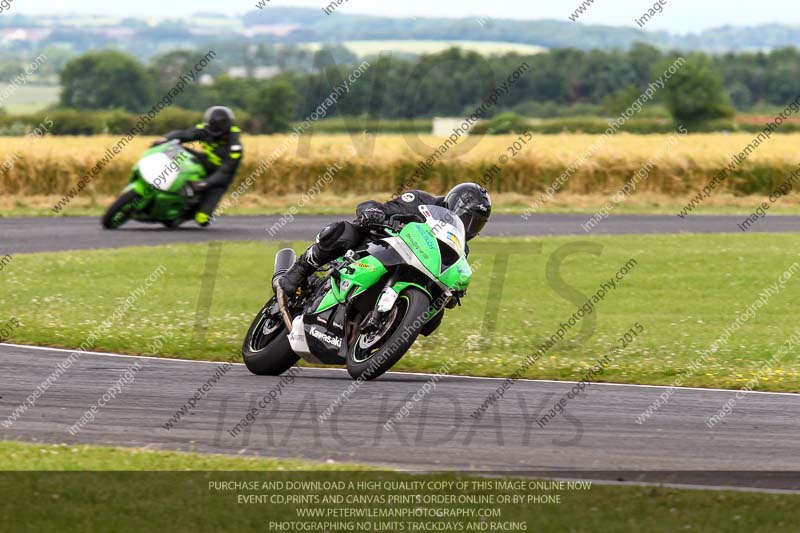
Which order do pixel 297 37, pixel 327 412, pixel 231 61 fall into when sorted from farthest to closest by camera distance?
1. pixel 297 37
2. pixel 231 61
3. pixel 327 412

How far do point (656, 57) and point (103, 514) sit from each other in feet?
279

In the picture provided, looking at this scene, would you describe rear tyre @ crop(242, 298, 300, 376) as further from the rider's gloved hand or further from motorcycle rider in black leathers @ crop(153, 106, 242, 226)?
motorcycle rider in black leathers @ crop(153, 106, 242, 226)

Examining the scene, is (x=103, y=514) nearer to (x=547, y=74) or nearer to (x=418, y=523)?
(x=418, y=523)

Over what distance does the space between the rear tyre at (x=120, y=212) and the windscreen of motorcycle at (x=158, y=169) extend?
899 millimetres

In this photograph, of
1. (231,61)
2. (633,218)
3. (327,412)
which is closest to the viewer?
(327,412)

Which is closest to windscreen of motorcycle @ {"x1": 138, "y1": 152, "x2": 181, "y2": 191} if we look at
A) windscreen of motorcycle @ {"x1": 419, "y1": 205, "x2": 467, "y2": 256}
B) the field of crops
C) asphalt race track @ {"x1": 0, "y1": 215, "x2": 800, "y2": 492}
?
the field of crops

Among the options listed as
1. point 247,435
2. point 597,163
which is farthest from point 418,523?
point 597,163

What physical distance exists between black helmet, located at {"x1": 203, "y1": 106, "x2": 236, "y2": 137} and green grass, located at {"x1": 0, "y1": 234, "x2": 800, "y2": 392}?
7.51 ft

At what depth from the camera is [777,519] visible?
6.17 metres

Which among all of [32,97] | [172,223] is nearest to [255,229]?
[172,223]

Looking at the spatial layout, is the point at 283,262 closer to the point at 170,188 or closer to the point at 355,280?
the point at 355,280

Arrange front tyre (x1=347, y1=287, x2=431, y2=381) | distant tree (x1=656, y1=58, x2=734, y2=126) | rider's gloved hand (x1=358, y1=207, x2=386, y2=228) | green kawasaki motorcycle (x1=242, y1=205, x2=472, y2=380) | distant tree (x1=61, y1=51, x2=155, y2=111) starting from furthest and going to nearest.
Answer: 1. distant tree (x1=61, y1=51, x2=155, y2=111)
2. distant tree (x1=656, y1=58, x2=734, y2=126)
3. rider's gloved hand (x1=358, y1=207, x2=386, y2=228)
4. green kawasaki motorcycle (x1=242, y1=205, x2=472, y2=380)
5. front tyre (x1=347, y1=287, x2=431, y2=381)

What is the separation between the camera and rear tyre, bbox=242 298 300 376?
10188 mm

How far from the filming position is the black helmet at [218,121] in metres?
22.1
